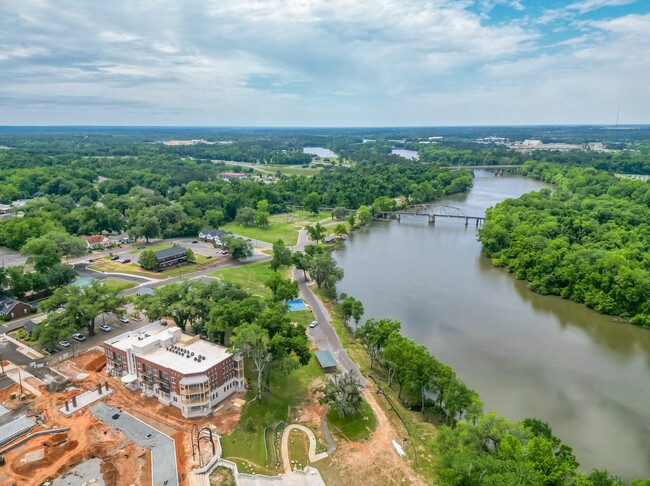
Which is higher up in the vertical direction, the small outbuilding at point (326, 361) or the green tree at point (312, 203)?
the green tree at point (312, 203)

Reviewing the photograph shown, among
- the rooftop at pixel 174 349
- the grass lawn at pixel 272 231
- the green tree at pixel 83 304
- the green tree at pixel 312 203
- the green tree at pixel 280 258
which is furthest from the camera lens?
the green tree at pixel 312 203

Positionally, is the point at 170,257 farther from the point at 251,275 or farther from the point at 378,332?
the point at 378,332

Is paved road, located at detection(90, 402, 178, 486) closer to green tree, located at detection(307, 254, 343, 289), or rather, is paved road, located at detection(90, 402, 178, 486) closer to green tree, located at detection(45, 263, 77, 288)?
green tree, located at detection(45, 263, 77, 288)

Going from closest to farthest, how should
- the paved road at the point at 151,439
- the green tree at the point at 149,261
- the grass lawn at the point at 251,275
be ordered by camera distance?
1. the paved road at the point at 151,439
2. the grass lawn at the point at 251,275
3. the green tree at the point at 149,261

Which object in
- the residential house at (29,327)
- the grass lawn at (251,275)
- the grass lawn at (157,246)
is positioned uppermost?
the residential house at (29,327)

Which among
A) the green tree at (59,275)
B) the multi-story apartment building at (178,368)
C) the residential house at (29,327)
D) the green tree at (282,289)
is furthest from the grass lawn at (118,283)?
the multi-story apartment building at (178,368)

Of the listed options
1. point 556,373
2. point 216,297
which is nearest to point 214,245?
point 216,297

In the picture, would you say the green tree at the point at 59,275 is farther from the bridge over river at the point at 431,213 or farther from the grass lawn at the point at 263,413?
the bridge over river at the point at 431,213

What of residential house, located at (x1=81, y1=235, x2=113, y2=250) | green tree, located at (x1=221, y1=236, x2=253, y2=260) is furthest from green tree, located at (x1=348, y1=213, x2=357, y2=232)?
residential house, located at (x1=81, y1=235, x2=113, y2=250)

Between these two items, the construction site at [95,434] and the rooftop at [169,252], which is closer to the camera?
the construction site at [95,434]
